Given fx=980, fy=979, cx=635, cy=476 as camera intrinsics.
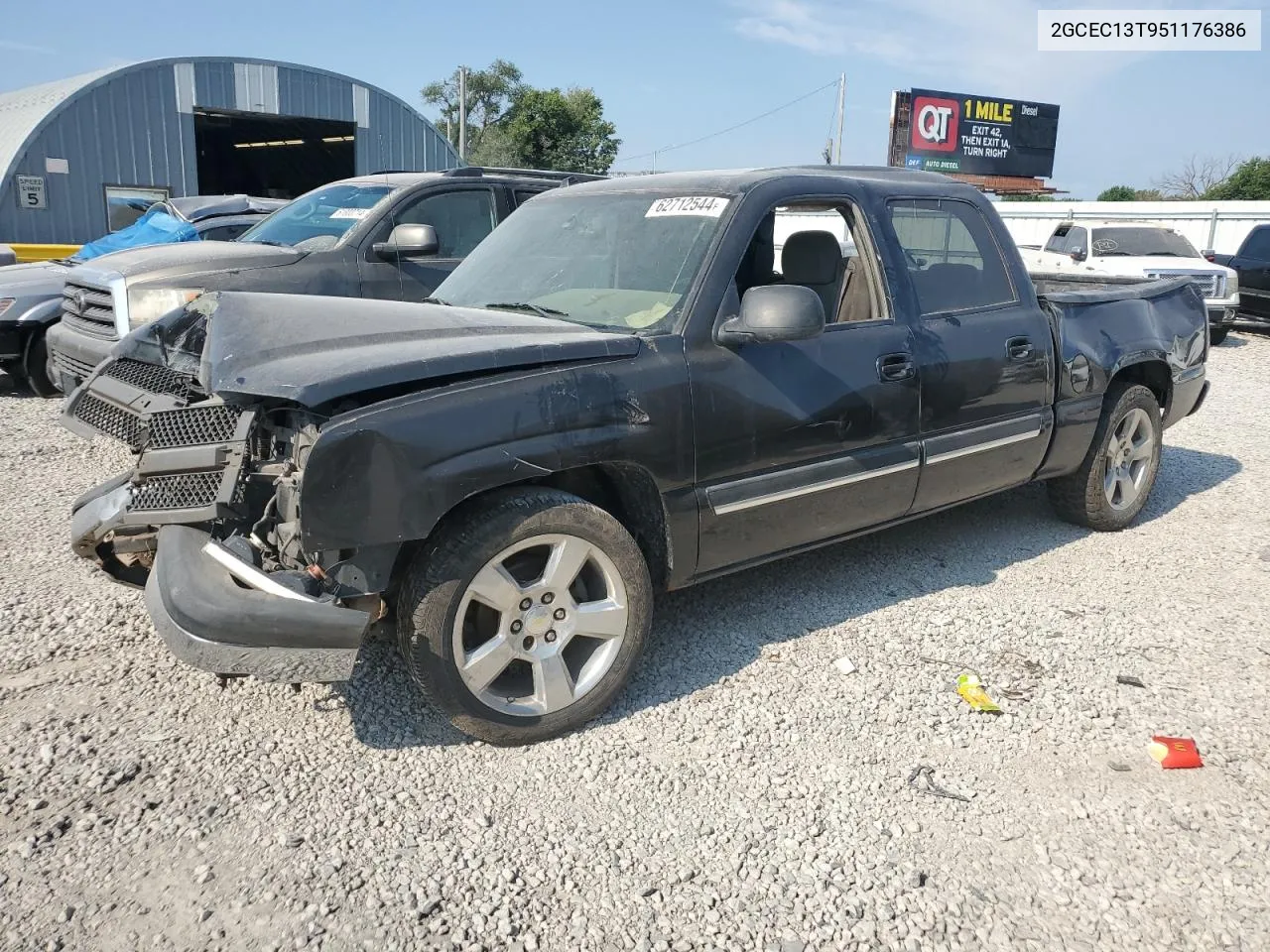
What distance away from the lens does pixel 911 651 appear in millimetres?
3959

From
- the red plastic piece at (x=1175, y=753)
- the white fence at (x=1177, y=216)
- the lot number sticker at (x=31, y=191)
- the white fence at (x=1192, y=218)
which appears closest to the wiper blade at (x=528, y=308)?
the red plastic piece at (x=1175, y=753)

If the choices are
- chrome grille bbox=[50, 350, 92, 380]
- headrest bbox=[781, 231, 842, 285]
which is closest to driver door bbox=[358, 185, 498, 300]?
chrome grille bbox=[50, 350, 92, 380]

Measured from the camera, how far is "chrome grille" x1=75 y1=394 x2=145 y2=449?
11.3 feet

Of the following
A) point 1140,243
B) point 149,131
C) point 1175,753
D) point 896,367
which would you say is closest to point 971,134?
point 1140,243

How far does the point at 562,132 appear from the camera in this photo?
47938mm

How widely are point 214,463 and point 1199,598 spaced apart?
4261 millimetres

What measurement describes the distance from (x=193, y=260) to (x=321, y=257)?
832 millimetres

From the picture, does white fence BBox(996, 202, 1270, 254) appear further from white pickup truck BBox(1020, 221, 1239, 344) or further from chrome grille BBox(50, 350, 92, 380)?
chrome grille BBox(50, 350, 92, 380)

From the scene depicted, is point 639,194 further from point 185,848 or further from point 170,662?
point 185,848

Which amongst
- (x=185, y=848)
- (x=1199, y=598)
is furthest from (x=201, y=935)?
(x=1199, y=598)

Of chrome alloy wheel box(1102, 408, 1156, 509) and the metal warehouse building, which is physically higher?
the metal warehouse building

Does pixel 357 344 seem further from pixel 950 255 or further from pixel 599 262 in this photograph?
pixel 950 255

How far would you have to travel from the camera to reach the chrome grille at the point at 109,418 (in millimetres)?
3449

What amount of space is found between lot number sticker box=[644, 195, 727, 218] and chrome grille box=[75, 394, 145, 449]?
208 centimetres
